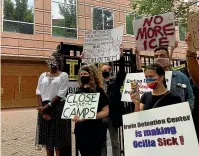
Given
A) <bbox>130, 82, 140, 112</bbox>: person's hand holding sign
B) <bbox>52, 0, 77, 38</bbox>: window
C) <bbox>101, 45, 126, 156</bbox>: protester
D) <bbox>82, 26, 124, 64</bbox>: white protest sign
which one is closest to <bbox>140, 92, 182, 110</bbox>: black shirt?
<bbox>130, 82, 140, 112</bbox>: person's hand holding sign

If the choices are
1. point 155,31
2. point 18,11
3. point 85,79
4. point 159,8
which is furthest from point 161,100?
point 18,11

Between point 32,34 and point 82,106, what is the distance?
1788 cm

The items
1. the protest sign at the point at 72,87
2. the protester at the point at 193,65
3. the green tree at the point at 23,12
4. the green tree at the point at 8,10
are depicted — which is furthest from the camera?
the green tree at the point at 23,12

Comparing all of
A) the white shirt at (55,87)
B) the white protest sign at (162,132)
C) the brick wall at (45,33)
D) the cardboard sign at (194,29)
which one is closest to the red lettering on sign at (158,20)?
the cardboard sign at (194,29)

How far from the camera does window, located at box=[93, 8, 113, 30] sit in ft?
79.3

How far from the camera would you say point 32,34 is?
21188mm

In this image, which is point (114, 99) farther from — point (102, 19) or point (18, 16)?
point (102, 19)

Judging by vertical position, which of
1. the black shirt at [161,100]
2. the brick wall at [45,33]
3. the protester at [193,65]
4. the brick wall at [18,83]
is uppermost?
the brick wall at [45,33]

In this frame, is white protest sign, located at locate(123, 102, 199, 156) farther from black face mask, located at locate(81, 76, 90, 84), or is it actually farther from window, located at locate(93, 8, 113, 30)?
window, located at locate(93, 8, 113, 30)

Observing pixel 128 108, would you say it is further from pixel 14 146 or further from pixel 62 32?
pixel 62 32

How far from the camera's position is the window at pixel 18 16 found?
66.0 ft

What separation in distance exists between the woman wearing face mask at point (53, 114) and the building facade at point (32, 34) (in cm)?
1527

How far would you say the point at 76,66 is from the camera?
18.8ft

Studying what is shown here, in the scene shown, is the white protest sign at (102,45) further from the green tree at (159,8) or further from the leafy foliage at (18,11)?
the leafy foliage at (18,11)
